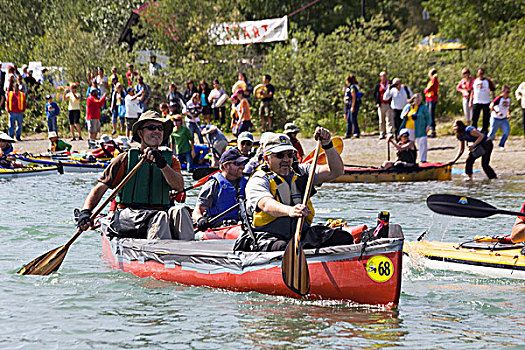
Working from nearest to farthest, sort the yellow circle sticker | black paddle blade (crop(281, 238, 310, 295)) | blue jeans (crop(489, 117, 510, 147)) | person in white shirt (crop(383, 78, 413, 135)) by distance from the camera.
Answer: the yellow circle sticker → black paddle blade (crop(281, 238, 310, 295)) → blue jeans (crop(489, 117, 510, 147)) → person in white shirt (crop(383, 78, 413, 135))

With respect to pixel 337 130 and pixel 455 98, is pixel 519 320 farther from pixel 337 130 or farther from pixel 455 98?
pixel 455 98

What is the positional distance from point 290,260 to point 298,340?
0.69m

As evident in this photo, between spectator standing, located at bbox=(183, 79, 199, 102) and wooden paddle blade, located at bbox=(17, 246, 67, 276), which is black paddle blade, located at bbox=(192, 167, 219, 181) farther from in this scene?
spectator standing, located at bbox=(183, 79, 199, 102)

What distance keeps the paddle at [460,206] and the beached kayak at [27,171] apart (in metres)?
11.2

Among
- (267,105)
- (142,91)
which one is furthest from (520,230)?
(267,105)

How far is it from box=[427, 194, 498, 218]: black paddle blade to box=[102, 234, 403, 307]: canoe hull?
54.1 inches

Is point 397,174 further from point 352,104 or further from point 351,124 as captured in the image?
point 351,124

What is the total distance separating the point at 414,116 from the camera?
54.7ft

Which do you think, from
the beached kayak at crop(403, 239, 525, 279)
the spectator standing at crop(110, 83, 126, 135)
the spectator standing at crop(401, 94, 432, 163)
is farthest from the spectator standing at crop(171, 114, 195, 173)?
the beached kayak at crop(403, 239, 525, 279)

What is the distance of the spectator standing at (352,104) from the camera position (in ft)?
66.3

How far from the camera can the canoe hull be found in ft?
20.9

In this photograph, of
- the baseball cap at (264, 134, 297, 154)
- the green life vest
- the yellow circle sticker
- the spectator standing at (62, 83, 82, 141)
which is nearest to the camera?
the yellow circle sticker

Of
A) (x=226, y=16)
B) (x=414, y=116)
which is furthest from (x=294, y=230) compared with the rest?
(x=226, y=16)

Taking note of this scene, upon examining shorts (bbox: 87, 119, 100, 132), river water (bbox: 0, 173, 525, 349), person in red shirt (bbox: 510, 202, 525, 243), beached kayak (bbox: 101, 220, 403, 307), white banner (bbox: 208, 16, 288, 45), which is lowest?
river water (bbox: 0, 173, 525, 349)
